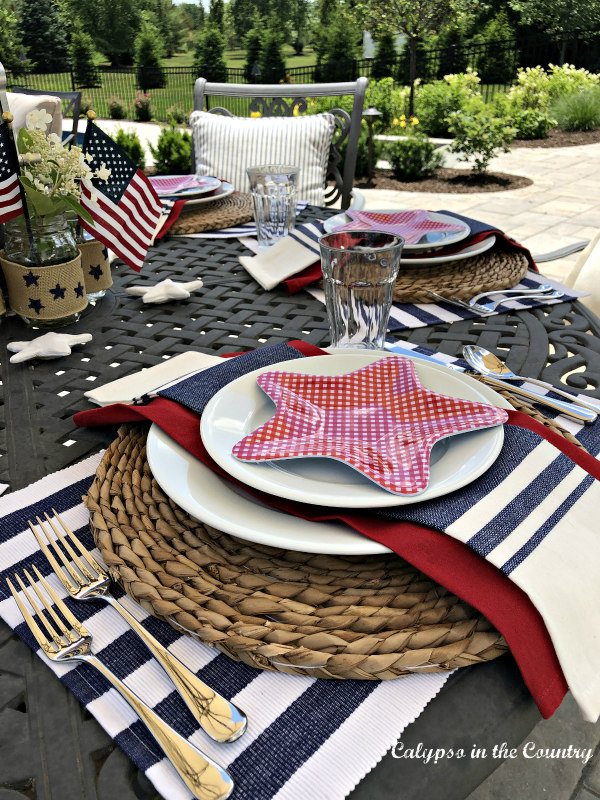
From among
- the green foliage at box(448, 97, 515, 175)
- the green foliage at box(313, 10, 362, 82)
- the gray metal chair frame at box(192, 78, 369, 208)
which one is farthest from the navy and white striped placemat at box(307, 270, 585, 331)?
the green foliage at box(313, 10, 362, 82)

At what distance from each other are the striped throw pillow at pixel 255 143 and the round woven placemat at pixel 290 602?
212cm

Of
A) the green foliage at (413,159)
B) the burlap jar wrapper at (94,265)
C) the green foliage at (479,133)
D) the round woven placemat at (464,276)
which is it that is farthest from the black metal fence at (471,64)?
the burlap jar wrapper at (94,265)

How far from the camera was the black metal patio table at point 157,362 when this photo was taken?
0.41 meters

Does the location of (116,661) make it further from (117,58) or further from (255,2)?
(255,2)

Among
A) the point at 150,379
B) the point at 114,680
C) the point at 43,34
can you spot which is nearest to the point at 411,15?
the point at 150,379

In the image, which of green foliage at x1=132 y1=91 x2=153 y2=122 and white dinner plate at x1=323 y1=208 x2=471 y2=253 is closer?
white dinner plate at x1=323 y1=208 x2=471 y2=253

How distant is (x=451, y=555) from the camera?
0.50 meters

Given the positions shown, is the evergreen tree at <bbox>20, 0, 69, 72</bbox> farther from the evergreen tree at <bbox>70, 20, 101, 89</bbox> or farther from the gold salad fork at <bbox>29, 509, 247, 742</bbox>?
the gold salad fork at <bbox>29, 509, 247, 742</bbox>

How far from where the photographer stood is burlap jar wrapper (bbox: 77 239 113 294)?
1.17m

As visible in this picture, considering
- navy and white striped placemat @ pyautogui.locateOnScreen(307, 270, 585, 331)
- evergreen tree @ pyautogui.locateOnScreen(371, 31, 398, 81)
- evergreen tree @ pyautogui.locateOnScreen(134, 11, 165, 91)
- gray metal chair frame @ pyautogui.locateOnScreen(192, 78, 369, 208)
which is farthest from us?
evergreen tree @ pyautogui.locateOnScreen(134, 11, 165, 91)

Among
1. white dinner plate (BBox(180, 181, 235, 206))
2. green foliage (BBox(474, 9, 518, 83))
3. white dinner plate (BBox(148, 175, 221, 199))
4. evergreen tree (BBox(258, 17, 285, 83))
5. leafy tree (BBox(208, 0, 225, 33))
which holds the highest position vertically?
leafy tree (BBox(208, 0, 225, 33))

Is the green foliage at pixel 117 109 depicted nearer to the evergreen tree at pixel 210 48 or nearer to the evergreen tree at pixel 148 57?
the evergreen tree at pixel 148 57

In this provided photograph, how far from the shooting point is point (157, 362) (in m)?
0.98

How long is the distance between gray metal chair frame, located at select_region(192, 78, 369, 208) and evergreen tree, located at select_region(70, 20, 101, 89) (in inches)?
732
